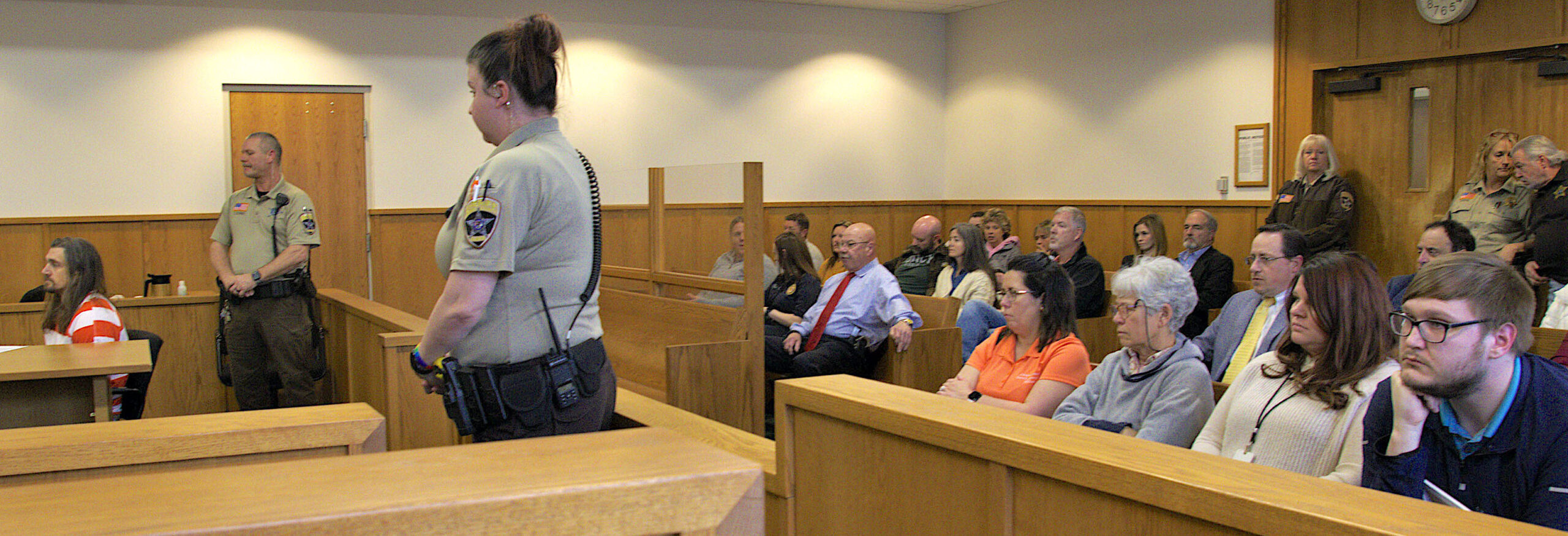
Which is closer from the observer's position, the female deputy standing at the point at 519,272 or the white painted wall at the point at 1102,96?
the female deputy standing at the point at 519,272

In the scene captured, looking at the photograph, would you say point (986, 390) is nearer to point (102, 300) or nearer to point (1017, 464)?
point (1017, 464)

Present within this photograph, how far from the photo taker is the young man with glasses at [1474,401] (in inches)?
63.1

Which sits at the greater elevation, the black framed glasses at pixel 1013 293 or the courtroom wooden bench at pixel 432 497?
the courtroom wooden bench at pixel 432 497

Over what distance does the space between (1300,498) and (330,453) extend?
1.28 m

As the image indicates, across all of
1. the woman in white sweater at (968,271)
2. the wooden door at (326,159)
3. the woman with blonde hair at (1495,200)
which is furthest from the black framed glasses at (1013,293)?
the wooden door at (326,159)

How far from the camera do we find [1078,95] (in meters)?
8.56

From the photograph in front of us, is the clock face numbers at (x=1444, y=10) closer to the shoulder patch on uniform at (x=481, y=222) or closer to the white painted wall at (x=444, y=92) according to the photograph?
the white painted wall at (x=444, y=92)

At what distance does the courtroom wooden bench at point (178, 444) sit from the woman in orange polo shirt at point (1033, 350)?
1.89 meters

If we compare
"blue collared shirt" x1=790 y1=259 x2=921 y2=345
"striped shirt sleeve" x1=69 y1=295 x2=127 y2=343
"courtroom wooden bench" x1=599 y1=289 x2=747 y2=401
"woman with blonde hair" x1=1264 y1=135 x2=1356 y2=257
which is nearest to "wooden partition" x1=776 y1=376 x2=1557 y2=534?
"courtroom wooden bench" x1=599 y1=289 x2=747 y2=401

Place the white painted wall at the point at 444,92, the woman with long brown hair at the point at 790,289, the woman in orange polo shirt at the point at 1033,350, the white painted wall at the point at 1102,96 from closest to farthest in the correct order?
the woman in orange polo shirt at the point at 1033,350
the woman with long brown hair at the point at 790,289
the white painted wall at the point at 444,92
the white painted wall at the point at 1102,96

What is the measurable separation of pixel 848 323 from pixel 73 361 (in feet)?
8.98

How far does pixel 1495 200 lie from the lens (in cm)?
562

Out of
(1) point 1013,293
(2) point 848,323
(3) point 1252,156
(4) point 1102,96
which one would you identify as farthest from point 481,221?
(4) point 1102,96

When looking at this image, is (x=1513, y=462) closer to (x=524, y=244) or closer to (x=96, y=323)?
(x=524, y=244)
